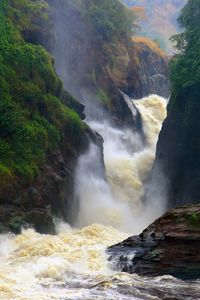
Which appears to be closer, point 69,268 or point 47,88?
point 69,268

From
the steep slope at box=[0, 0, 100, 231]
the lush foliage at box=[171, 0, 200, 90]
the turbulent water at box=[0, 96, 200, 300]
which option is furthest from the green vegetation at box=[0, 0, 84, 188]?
the lush foliage at box=[171, 0, 200, 90]

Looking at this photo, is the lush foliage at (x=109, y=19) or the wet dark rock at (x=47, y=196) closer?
the wet dark rock at (x=47, y=196)

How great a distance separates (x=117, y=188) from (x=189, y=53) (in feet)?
37.7

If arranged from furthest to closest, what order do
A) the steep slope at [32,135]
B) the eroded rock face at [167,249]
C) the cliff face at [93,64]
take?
the cliff face at [93,64]
the steep slope at [32,135]
the eroded rock face at [167,249]

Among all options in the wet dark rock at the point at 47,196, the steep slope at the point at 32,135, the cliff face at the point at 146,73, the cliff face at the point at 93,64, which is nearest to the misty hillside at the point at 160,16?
the cliff face at the point at 146,73

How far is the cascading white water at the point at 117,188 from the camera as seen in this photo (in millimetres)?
31922

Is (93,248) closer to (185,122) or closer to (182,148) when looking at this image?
(182,148)

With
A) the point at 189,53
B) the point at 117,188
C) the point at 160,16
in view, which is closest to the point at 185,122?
the point at 189,53

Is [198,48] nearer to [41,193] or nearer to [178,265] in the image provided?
[41,193]

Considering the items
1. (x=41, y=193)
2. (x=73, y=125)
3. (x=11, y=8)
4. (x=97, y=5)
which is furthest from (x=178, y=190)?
(x=97, y=5)

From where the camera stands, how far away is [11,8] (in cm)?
3559

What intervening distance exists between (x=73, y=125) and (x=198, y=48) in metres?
10.1

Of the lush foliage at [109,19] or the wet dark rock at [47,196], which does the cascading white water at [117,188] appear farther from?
the lush foliage at [109,19]

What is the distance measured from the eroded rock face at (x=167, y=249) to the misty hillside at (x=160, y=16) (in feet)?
430
